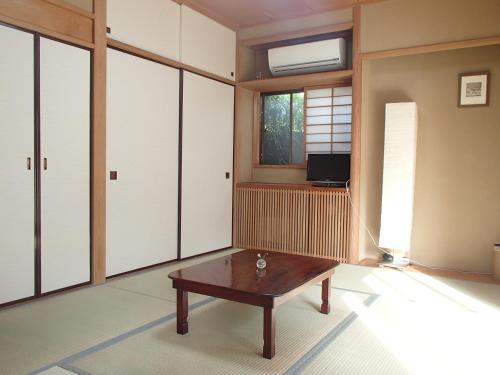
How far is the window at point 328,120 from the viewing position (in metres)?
5.29

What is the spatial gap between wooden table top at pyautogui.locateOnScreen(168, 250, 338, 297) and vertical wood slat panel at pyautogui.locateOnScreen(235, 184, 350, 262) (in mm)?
1688

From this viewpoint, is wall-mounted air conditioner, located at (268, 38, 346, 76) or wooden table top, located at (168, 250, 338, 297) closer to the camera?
wooden table top, located at (168, 250, 338, 297)

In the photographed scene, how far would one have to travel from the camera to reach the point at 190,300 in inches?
131

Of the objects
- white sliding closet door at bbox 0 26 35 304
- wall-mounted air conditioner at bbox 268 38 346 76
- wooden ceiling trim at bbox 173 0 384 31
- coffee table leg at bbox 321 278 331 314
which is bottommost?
coffee table leg at bbox 321 278 331 314

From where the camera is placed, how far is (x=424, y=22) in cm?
436

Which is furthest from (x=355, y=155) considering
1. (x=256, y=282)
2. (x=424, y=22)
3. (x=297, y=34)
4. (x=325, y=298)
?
(x=256, y=282)

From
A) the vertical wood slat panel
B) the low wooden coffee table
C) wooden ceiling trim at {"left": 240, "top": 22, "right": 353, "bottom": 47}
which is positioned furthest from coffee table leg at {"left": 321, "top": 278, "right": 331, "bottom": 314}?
wooden ceiling trim at {"left": 240, "top": 22, "right": 353, "bottom": 47}

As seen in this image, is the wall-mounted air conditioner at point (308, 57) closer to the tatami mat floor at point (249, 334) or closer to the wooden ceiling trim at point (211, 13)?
the wooden ceiling trim at point (211, 13)

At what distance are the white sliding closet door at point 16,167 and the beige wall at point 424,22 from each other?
339 centimetres

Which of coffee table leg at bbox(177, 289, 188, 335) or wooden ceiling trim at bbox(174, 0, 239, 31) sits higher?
wooden ceiling trim at bbox(174, 0, 239, 31)

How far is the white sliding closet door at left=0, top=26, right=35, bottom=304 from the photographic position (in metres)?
3.02

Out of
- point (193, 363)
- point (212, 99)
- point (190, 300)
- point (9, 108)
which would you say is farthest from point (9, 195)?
point (212, 99)

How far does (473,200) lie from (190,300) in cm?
308

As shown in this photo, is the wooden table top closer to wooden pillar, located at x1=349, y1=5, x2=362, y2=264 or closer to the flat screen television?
wooden pillar, located at x1=349, y1=5, x2=362, y2=264
